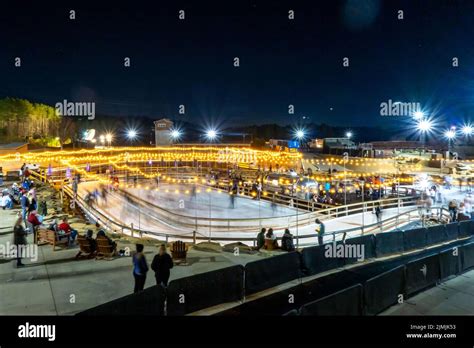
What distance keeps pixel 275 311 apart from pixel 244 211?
51.2 feet

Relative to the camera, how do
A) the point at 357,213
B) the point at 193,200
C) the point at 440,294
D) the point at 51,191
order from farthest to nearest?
the point at 193,200, the point at 51,191, the point at 357,213, the point at 440,294

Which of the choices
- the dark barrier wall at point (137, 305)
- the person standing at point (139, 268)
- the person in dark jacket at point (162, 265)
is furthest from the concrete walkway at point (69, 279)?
the dark barrier wall at point (137, 305)

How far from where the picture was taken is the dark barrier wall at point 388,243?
11109 mm

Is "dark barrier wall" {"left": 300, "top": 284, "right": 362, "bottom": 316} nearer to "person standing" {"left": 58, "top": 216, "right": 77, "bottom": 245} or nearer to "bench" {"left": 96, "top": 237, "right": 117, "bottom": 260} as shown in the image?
"bench" {"left": 96, "top": 237, "right": 117, "bottom": 260}

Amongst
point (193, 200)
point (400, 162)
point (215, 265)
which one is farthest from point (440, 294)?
point (400, 162)

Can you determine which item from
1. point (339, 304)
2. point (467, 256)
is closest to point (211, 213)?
point (467, 256)

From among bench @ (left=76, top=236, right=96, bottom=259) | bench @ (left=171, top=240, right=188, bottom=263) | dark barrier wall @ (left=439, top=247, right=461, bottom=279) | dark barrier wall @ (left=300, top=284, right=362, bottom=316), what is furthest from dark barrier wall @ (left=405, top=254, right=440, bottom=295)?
bench @ (left=76, top=236, right=96, bottom=259)

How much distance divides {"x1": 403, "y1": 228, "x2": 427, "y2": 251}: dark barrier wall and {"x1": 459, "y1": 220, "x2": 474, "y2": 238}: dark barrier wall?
9.01 feet

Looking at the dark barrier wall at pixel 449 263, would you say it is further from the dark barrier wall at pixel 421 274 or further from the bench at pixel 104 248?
the bench at pixel 104 248

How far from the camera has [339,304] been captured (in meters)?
6.23

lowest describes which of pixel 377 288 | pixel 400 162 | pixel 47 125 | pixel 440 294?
pixel 440 294

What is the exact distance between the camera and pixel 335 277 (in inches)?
360

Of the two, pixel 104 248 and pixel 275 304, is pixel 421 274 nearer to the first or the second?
pixel 275 304

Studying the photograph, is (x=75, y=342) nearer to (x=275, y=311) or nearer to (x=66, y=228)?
(x=275, y=311)
